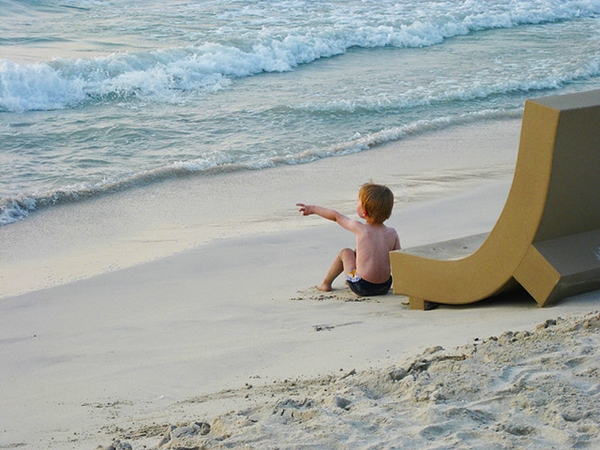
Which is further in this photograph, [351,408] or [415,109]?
[415,109]

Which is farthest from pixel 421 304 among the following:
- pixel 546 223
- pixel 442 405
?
pixel 442 405

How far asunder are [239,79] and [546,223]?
40.1 ft

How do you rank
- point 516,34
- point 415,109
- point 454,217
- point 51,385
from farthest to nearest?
point 516,34 → point 415,109 → point 454,217 → point 51,385

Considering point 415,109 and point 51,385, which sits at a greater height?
point 415,109

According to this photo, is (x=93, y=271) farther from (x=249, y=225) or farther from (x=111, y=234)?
(x=249, y=225)

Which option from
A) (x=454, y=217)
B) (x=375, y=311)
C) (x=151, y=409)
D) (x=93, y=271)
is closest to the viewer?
(x=151, y=409)

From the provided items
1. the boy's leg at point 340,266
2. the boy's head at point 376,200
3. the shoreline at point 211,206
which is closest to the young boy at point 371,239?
the boy's head at point 376,200

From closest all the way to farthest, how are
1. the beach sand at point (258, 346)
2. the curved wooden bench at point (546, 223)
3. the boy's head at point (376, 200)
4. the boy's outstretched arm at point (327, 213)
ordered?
the beach sand at point (258, 346) < the curved wooden bench at point (546, 223) < the boy's head at point (376, 200) < the boy's outstretched arm at point (327, 213)

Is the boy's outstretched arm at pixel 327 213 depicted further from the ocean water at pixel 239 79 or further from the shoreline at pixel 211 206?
the ocean water at pixel 239 79

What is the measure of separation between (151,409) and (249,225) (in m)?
4.18

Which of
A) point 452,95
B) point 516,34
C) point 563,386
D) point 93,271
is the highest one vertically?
point 516,34

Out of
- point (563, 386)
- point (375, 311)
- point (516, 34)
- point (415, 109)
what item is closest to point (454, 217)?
point (375, 311)

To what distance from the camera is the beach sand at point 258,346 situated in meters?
2.92

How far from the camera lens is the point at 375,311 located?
188 inches
